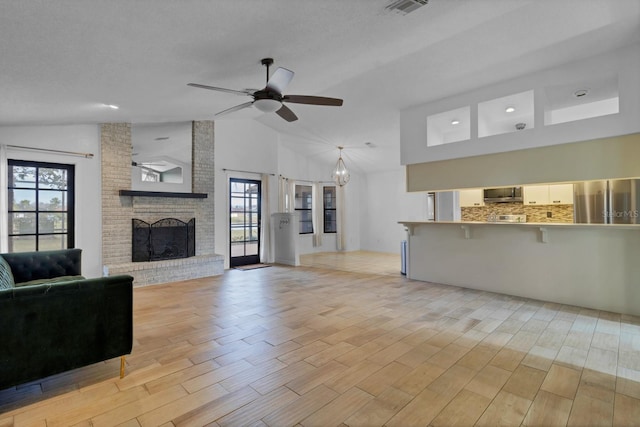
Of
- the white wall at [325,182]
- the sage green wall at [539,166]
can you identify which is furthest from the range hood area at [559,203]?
the white wall at [325,182]

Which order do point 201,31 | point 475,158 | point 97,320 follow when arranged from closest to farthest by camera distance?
point 97,320, point 201,31, point 475,158

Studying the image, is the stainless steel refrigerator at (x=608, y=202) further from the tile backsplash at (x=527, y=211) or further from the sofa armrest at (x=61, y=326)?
the sofa armrest at (x=61, y=326)

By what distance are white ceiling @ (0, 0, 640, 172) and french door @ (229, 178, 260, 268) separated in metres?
2.55

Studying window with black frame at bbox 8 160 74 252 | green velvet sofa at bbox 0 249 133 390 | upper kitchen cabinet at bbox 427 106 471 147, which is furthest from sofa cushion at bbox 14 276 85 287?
upper kitchen cabinet at bbox 427 106 471 147

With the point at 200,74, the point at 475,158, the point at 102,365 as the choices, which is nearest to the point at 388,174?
the point at 475,158

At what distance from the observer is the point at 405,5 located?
2.81 meters

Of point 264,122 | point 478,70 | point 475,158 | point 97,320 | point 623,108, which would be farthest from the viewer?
point 264,122

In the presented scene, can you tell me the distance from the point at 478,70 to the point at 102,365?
5.31 metres

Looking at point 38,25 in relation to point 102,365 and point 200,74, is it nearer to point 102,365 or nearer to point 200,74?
point 200,74

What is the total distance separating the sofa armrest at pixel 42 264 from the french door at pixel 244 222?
3.51 meters

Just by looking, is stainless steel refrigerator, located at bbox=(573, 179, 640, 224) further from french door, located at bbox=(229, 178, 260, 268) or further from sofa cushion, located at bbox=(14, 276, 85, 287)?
sofa cushion, located at bbox=(14, 276, 85, 287)

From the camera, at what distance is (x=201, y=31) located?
281 cm

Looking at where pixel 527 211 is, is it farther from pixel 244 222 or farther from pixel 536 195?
pixel 244 222

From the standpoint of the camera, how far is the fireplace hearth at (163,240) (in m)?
5.77
